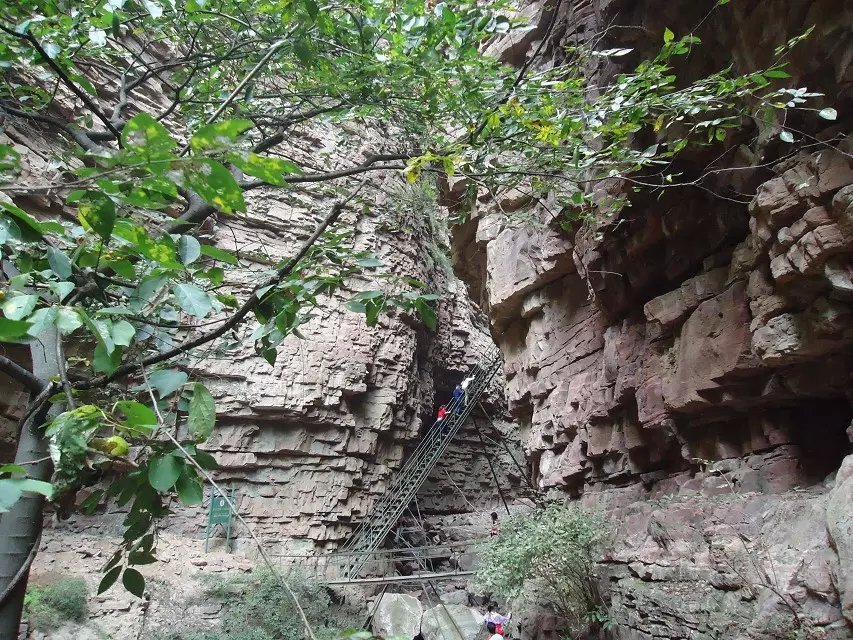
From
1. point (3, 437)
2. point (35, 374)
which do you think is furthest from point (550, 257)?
point (3, 437)

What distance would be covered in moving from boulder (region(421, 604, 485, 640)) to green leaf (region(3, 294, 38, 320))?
8919mm

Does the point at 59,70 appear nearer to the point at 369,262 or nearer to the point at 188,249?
the point at 188,249

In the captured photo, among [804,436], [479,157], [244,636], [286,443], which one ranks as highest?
[479,157]

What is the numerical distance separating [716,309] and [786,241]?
44.4 inches

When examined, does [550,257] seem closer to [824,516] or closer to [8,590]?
[824,516]

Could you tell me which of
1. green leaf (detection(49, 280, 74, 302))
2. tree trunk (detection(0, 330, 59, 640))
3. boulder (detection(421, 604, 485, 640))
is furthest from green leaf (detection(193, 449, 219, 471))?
boulder (detection(421, 604, 485, 640))

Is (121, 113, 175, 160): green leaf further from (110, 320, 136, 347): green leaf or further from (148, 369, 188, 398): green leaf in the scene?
(148, 369, 188, 398): green leaf

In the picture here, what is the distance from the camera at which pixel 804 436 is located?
416 centimetres

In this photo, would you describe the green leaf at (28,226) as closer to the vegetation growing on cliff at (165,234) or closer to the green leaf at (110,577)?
the vegetation growing on cliff at (165,234)

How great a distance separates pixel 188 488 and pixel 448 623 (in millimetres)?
9153

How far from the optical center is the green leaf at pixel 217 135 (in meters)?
0.90

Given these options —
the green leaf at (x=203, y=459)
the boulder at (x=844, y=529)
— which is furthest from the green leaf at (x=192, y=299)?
the boulder at (x=844, y=529)

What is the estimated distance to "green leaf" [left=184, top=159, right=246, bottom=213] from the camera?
96 centimetres

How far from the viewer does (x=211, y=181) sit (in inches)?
38.4
